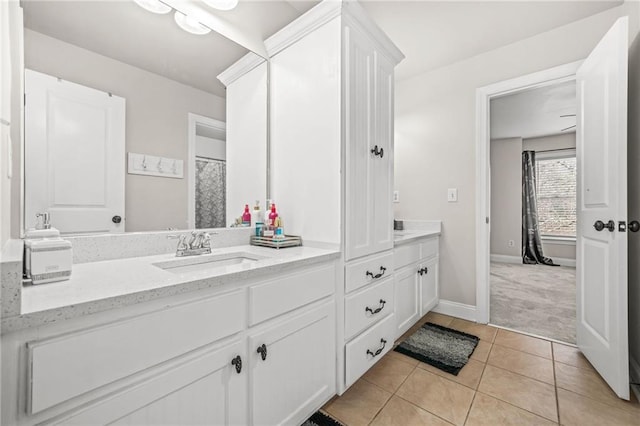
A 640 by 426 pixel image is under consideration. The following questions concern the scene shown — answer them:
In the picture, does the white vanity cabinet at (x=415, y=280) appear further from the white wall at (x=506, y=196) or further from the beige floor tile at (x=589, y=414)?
the white wall at (x=506, y=196)

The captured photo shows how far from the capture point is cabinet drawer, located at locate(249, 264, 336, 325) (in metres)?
1.02

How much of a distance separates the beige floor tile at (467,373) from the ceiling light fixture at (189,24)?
237 cm

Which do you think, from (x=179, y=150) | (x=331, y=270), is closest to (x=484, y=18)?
(x=331, y=270)

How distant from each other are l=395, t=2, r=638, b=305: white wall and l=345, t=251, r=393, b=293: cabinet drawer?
1.14m

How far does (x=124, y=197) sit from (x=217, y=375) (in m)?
0.84

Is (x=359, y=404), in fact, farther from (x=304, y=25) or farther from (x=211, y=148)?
(x=304, y=25)

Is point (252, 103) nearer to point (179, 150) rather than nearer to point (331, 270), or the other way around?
point (179, 150)

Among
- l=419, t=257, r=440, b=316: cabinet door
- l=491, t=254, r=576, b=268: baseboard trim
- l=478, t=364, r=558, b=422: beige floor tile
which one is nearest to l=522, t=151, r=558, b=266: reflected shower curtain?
l=491, t=254, r=576, b=268: baseboard trim

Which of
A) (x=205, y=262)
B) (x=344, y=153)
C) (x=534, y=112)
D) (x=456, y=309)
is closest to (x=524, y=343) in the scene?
(x=456, y=309)

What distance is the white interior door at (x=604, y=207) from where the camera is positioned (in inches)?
57.3

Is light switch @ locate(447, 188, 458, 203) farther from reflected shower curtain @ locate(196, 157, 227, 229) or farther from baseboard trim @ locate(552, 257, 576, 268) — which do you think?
baseboard trim @ locate(552, 257, 576, 268)

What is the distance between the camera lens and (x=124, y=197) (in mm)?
1206

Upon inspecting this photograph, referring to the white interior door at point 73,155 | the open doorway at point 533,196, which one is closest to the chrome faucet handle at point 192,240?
the white interior door at point 73,155

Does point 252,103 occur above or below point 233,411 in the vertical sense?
above
